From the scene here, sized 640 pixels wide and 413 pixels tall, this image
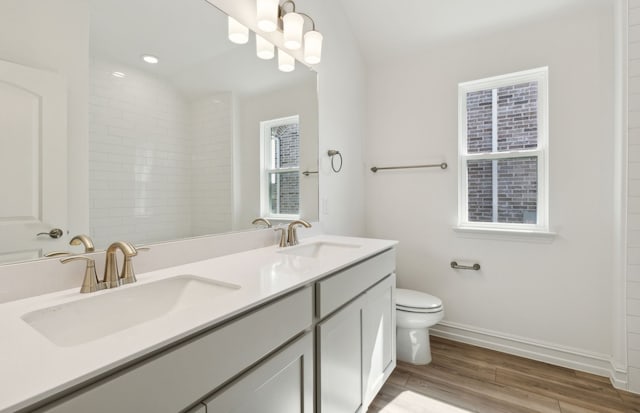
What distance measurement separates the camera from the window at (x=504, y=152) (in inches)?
85.8

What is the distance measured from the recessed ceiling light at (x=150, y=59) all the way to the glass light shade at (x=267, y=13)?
65 centimetres

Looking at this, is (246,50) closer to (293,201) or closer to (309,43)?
(309,43)

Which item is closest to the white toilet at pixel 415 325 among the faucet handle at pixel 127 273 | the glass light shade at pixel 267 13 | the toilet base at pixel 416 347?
the toilet base at pixel 416 347

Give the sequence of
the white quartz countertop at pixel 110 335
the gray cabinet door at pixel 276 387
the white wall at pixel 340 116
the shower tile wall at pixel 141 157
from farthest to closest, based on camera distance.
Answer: the white wall at pixel 340 116, the shower tile wall at pixel 141 157, the gray cabinet door at pixel 276 387, the white quartz countertop at pixel 110 335

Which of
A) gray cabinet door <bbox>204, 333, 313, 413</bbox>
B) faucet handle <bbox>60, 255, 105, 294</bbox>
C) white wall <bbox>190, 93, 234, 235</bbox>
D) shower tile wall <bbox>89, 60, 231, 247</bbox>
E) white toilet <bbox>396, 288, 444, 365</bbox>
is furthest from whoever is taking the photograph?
white toilet <bbox>396, 288, 444, 365</bbox>

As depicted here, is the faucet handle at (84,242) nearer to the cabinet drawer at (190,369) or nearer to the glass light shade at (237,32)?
the cabinet drawer at (190,369)

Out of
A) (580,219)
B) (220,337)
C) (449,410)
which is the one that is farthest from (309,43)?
(449,410)

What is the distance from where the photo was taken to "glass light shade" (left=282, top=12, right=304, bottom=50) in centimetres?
175

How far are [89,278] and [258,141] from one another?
1026 mm

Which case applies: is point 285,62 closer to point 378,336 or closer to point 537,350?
point 378,336

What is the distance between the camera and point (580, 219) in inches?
79.6

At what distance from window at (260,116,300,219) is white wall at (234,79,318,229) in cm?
4

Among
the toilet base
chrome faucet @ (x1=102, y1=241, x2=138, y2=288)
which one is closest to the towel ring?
the toilet base

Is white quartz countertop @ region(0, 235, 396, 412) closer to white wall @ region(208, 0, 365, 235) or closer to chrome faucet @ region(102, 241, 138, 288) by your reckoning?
chrome faucet @ region(102, 241, 138, 288)
